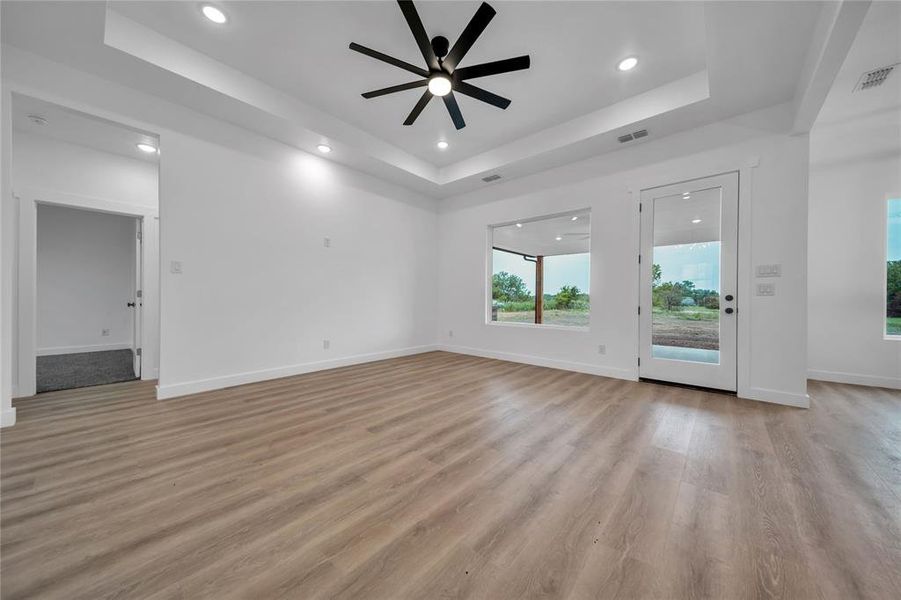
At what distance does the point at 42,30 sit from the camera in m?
2.44

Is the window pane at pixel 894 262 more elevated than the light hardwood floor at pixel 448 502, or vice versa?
the window pane at pixel 894 262

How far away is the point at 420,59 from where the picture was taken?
122 inches

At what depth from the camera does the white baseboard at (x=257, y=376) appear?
328 cm

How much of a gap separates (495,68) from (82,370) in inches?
255

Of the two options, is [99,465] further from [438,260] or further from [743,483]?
[438,260]

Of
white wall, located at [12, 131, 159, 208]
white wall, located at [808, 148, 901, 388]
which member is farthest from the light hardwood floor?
white wall, located at [12, 131, 159, 208]

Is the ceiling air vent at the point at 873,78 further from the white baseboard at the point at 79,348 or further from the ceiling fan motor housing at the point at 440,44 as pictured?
the white baseboard at the point at 79,348

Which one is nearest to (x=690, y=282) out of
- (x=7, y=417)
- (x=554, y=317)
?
(x=554, y=317)

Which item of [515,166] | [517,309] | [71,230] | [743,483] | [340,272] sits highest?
[515,166]

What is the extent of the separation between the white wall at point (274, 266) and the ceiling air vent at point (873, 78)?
17.9 ft

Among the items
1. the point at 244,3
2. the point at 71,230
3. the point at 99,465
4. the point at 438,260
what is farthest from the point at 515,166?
the point at 71,230

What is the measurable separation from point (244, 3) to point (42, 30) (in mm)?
1548

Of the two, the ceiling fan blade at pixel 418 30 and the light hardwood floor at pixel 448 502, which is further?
the ceiling fan blade at pixel 418 30

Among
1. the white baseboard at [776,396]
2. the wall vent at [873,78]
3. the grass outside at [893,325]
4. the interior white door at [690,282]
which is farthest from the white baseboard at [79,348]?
the grass outside at [893,325]
